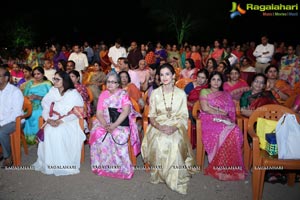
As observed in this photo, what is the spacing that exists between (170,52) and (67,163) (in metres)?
8.71

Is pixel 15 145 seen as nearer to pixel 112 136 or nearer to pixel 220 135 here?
pixel 112 136

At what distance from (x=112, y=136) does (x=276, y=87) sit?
2928mm

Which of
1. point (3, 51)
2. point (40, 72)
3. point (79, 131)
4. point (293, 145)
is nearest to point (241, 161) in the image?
point (293, 145)

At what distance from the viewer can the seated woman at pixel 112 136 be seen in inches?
155

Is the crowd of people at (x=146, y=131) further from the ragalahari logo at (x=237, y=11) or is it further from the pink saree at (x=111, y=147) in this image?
the ragalahari logo at (x=237, y=11)

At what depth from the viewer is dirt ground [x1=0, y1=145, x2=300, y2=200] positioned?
3400mm

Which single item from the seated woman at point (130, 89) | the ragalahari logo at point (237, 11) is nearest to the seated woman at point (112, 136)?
the seated woman at point (130, 89)

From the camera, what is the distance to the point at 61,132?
158 inches

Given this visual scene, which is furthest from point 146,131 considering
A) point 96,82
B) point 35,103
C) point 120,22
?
point 120,22

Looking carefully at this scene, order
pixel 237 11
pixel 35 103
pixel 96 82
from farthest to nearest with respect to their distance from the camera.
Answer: pixel 237 11 < pixel 96 82 < pixel 35 103

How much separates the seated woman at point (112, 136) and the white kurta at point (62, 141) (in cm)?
25

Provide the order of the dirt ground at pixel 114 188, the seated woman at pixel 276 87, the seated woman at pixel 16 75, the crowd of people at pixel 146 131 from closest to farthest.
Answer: the dirt ground at pixel 114 188, the crowd of people at pixel 146 131, the seated woman at pixel 276 87, the seated woman at pixel 16 75

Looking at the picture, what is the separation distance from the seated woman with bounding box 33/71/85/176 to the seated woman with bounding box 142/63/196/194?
100 centimetres

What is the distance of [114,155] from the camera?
13.0 feet
